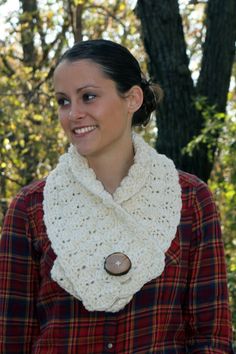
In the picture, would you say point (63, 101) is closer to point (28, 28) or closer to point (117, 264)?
point (117, 264)

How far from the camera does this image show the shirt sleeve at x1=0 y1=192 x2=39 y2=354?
2.77 meters

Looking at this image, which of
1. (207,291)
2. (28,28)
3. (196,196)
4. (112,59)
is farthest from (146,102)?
(28,28)

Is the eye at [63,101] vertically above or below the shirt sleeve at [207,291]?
above

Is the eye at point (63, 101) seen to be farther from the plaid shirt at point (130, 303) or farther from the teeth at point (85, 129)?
the plaid shirt at point (130, 303)

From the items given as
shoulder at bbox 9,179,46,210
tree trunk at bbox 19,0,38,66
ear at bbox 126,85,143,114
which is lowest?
shoulder at bbox 9,179,46,210

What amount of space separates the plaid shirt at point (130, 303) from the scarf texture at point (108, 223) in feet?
0.15

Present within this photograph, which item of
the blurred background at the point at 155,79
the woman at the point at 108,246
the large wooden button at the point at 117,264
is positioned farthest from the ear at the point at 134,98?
the blurred background at the point at 155,79

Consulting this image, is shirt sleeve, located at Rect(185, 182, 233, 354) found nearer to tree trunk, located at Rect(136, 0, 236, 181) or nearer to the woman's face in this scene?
the woman's face

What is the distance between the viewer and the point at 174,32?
548cm

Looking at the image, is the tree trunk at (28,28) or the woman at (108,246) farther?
the tree trunk at (28,28)

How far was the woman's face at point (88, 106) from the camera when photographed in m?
2.67

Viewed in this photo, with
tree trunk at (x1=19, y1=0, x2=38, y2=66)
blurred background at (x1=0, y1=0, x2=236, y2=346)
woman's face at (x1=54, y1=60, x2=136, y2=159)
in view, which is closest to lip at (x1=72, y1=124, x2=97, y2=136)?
woman's face at (x1=54, y1=60, x2=136, y2=159)

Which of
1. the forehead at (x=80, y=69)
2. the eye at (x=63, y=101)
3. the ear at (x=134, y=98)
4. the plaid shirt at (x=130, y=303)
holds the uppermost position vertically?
the forehead at (x=80, y=69)

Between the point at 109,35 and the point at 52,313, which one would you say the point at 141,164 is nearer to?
the point at 52,313
